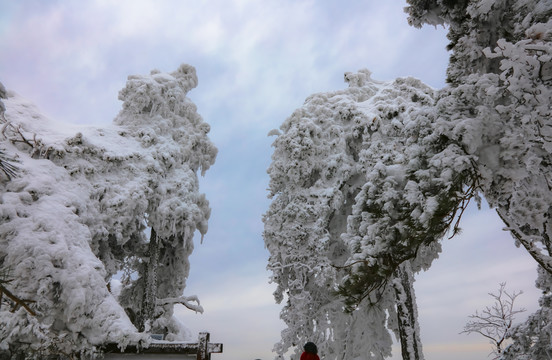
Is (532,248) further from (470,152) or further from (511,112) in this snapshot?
(511,112)

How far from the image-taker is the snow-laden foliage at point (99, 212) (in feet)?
25.2

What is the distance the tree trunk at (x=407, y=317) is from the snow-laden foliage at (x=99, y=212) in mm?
7641

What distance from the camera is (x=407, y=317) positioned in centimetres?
1164

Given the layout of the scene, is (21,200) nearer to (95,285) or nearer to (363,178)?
(95,285)

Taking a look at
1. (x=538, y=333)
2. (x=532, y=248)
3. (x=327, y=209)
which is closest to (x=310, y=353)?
(x=532, y=248)

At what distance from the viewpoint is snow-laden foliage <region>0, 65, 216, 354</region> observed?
7688 millimetres

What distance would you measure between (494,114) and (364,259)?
2.89m

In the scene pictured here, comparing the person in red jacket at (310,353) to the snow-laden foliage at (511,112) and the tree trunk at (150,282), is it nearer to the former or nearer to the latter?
the snow-laden foliage at (511,112)

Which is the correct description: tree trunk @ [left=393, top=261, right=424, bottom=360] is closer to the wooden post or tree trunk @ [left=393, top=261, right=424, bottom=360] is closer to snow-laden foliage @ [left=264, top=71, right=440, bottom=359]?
snow-laden foliage @ [left=264, top=71, right=440, bottom=359]

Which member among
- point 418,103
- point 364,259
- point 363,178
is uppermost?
point 418,103

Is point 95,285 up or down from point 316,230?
down

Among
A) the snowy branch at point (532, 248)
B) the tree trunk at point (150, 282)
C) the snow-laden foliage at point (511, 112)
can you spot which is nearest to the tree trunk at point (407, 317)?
the snow-laden foliage at point (511, 112)

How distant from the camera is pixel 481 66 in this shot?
6773 mm

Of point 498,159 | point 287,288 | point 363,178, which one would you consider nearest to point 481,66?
point 498,159
